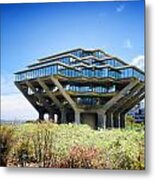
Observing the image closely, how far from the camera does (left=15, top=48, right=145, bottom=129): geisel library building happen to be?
2453mm

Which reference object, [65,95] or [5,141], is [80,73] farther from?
[5,141]

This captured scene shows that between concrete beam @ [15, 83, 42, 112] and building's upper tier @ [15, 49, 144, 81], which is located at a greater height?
building's upper tier @ [15, 49, 144, 81]

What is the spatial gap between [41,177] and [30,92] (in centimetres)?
43

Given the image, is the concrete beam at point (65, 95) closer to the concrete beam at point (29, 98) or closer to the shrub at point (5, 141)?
the concrete beam at point (29, 98)

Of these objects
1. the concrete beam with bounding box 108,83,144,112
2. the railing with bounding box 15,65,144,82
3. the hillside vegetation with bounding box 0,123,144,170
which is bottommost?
the hillside vegetation with bounding box 0,123,144,170

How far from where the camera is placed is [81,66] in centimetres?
250

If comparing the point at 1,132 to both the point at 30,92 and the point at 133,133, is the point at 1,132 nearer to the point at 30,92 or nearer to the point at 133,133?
the point at 30,92

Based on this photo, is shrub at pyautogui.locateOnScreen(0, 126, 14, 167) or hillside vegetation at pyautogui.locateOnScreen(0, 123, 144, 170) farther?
shrub at pyautogui.locateOnScreen(0, 126, 14, 167)

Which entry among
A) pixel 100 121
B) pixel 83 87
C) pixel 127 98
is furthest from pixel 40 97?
pixel 127 98

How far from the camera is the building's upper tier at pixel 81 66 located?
246cm

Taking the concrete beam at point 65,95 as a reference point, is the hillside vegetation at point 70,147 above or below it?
below

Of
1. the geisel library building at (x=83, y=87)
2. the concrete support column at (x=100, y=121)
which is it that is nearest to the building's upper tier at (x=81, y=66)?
the geisel library building at (x=83, y=87)

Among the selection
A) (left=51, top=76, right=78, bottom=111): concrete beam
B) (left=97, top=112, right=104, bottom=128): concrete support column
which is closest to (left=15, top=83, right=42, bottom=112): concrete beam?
(left=51, top=76, right=78, bottom=111): concrete beam

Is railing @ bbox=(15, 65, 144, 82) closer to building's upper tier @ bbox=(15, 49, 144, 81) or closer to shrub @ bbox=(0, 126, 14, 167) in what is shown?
building's upper tier @ bbox=(15, 49, 144, 81)
